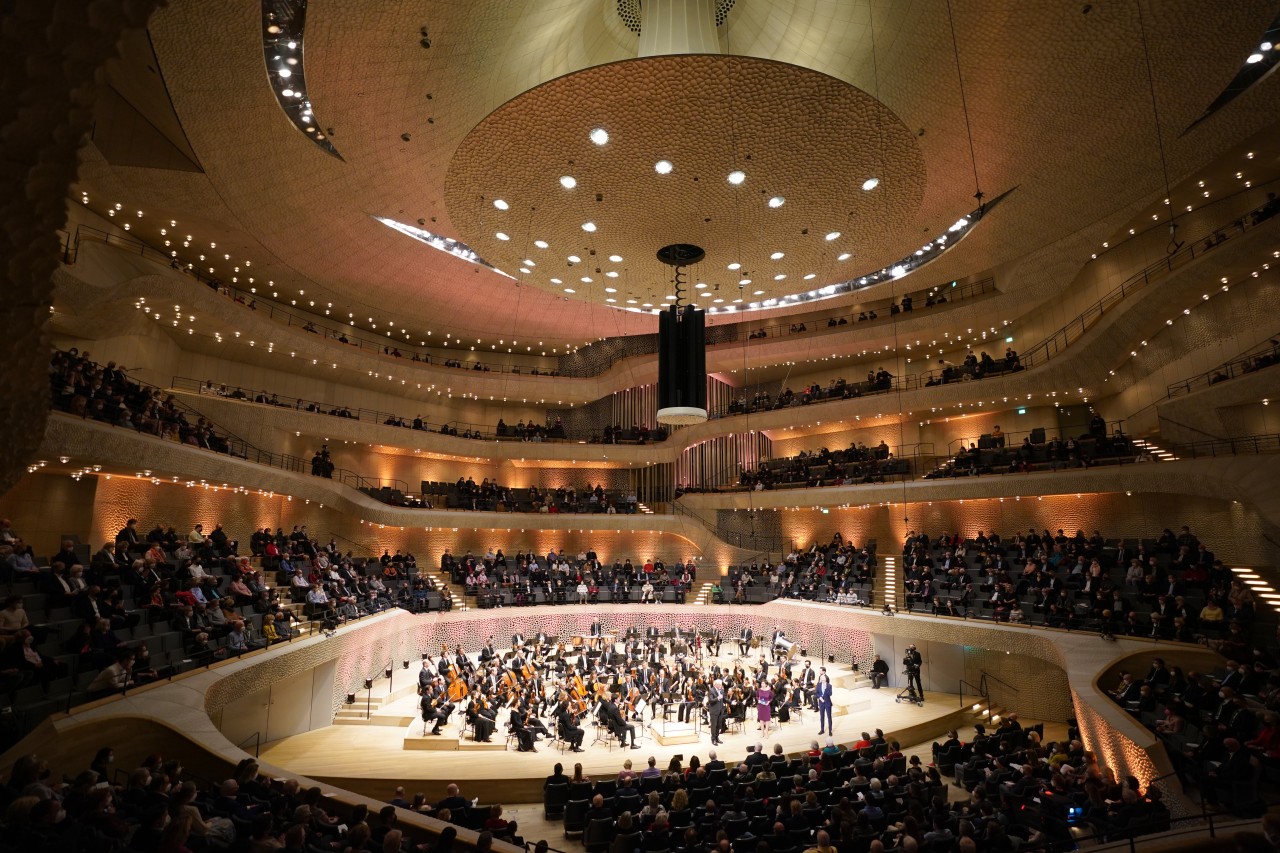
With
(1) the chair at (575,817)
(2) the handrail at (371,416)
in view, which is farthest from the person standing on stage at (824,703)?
(2) the handrail at (371,416)

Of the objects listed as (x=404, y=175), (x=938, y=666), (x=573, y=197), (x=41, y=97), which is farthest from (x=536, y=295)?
(x=41, y=97)

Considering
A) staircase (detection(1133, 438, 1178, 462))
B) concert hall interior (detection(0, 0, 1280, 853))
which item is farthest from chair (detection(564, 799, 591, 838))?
staircase (detection(1133, 438, 1178, 462))

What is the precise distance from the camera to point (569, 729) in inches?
555

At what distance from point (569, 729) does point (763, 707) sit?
4624mm

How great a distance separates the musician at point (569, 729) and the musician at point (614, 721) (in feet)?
1.88

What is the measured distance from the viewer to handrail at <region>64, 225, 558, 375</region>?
18.5m

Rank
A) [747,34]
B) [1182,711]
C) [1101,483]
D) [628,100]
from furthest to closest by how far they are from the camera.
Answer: [1101,483]
[747,34]
[1182,711]
[628,100]

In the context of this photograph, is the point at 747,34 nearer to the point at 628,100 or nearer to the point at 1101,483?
the point at 628,100

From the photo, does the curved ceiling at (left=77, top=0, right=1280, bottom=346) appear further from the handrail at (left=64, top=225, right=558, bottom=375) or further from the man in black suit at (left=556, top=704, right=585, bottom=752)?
the man in black suit at (left=556, top=704, right=585, bottom=752)

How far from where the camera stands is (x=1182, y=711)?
10.2m

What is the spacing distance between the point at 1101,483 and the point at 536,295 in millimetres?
19665

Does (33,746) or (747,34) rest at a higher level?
(747,34)

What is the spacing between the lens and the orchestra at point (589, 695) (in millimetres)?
14453

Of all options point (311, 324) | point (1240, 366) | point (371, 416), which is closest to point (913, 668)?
point (1240, 366)
